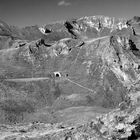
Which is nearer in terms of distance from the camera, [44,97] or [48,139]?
[48,139]

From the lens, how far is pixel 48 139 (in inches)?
928

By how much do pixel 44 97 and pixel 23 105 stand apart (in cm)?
1222

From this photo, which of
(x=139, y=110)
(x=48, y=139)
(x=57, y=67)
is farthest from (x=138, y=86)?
(x=57, y=67)

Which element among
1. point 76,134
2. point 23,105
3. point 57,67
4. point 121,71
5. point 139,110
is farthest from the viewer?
point 57,67

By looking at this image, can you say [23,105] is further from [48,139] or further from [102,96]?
[48,139]

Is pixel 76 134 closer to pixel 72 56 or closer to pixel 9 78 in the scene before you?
pixel 9 78

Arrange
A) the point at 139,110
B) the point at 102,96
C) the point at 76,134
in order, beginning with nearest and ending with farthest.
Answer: the point at 139,110 < the point at 76,134 < the point at 102,96

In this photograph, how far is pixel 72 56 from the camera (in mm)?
146500

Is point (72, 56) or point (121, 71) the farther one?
point (72, 56)

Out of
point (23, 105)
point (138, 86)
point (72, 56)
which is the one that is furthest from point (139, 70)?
point (138, 86)

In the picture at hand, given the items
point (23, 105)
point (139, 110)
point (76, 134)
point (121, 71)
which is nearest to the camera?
point (139, 110)

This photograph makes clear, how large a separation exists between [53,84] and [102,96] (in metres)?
22.5

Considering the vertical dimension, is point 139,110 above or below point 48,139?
above

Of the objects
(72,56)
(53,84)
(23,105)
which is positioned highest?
(72,56)
